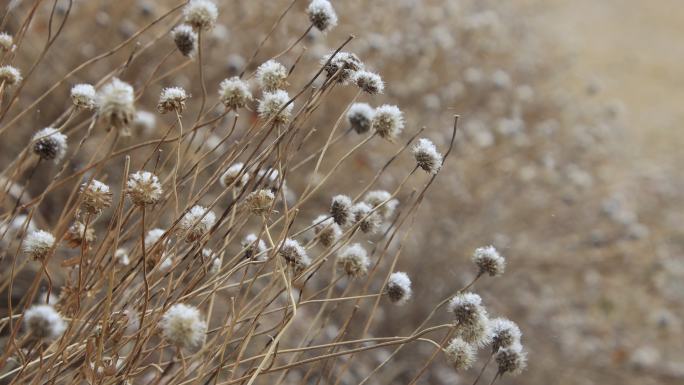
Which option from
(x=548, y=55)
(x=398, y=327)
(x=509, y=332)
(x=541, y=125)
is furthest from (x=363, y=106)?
(x=548, y=55)

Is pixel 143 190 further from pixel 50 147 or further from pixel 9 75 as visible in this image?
pixel 9 75

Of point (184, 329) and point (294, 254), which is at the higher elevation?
point (294, 254)

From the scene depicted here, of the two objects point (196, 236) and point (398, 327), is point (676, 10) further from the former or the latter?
point (196, 236)

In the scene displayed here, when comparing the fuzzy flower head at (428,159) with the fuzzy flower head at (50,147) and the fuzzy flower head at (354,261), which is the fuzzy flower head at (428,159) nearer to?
the fuzzy flower head at (354,261)

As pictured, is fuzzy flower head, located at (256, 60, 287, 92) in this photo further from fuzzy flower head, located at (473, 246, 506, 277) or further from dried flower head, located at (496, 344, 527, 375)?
dried flower head, located at (496, 344, 527, 375)

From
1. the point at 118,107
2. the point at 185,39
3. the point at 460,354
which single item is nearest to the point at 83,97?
the point at 185,39

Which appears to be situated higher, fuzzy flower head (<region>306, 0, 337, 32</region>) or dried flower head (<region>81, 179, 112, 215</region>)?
fuzzy flower head (<region>306, 0, 337, 32</region>)

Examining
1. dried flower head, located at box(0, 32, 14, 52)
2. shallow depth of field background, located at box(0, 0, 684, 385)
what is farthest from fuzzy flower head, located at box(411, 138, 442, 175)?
shallow depth of field background, located at box(0, 0, 684, 385)
